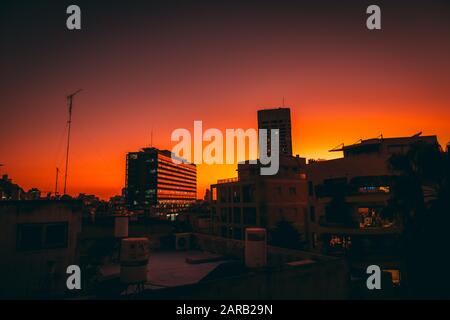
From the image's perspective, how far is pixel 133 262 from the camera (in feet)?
75.2

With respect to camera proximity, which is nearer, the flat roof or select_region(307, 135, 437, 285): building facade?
the flat roof

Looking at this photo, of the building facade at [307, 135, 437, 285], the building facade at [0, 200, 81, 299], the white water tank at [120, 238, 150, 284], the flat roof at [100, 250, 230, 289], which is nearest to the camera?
the building facade at [0, 200, 81, 299]

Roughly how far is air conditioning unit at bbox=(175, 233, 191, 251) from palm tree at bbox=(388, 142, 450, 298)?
26.0 metres

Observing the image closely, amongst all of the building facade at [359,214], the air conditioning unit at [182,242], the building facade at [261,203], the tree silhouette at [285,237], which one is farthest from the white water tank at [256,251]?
the building facade at [261,203]

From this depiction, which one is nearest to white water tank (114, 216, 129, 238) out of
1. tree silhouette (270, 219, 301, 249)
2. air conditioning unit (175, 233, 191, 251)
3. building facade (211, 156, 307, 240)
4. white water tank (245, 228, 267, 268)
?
air conditioning unit (175, 233, 191, 251)

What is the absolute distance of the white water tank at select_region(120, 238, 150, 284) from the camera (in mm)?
22781

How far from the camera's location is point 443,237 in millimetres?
19547

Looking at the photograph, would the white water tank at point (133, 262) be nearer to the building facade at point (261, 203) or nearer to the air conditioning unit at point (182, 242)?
the air conditioning unit at point (182, 242)

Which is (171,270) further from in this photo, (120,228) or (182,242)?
(182,242)

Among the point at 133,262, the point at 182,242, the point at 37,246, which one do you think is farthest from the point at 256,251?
the point at 37,246

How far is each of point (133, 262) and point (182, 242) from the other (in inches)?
659

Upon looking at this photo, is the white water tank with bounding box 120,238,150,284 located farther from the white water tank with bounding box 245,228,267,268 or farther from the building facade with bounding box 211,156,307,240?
the building facade with bounding box 211,156,307,240

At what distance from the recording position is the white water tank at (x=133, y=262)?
22781 millimetres
